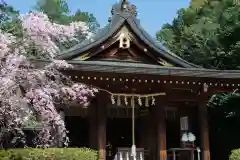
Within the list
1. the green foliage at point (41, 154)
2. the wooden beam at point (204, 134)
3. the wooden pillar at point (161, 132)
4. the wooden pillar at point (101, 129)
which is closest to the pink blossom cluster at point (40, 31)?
the wooden pillar at point (101, 129)

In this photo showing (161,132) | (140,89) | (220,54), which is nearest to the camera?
(161,132)

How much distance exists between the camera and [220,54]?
17.4 metres

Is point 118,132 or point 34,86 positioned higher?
point 34,86

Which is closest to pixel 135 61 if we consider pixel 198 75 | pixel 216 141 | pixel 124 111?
pixel 124 111

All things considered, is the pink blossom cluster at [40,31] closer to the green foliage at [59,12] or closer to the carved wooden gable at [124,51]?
the carved wooden gable at [124,51]

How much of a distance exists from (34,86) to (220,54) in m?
11.5

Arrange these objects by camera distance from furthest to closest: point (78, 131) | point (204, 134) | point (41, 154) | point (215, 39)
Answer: point (215, 39) < point (78, 131) < point (204, 134) < point (41, 154)

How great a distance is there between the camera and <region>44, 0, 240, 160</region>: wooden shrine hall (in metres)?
9.49

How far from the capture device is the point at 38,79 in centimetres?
844

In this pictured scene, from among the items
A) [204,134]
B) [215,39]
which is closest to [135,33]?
[204,134]

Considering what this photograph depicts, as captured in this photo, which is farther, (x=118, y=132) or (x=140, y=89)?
(x=118, y=132)

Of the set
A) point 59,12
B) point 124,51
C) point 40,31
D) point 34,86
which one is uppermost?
point 59,12

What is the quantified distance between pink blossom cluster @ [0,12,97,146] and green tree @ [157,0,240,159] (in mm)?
8595

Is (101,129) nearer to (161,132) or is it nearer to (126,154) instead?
(126,154)
